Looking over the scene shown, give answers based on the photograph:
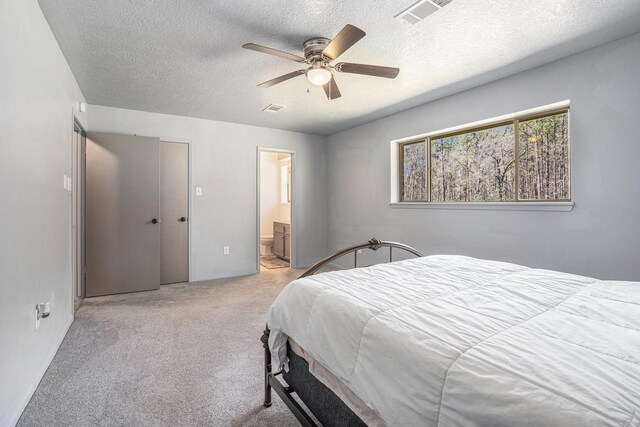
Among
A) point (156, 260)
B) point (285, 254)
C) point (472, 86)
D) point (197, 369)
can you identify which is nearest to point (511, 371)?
point (197, 369)

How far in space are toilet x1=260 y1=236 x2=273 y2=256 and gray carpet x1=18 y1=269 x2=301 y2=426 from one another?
3.38 meters

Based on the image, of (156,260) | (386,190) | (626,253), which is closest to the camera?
(626,253)

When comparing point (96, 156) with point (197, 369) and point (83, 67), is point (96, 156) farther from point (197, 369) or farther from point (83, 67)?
point (197, 369)

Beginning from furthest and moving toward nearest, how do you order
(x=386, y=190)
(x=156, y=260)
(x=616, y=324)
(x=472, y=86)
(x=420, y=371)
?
(x=386, y=190) → (x=156, y=260) → (x=472, y=86) → (x=616, y=324) → (x=420, y=371)

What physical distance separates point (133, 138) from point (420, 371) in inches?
171

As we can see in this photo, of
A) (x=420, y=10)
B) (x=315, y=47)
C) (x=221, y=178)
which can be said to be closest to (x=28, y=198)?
(x=315, y=47)

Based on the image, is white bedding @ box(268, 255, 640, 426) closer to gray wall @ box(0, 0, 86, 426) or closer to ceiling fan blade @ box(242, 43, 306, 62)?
gray wall @ box(0, 0, 86, 426)

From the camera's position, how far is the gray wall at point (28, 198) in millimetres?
1554

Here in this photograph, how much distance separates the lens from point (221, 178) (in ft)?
15.9

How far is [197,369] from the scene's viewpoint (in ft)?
7.16

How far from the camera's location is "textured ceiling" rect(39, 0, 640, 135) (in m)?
2.09

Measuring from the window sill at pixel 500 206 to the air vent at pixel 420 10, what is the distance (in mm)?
1969

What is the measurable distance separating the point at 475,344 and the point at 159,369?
2.12m

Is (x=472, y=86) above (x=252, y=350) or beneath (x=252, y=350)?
above
